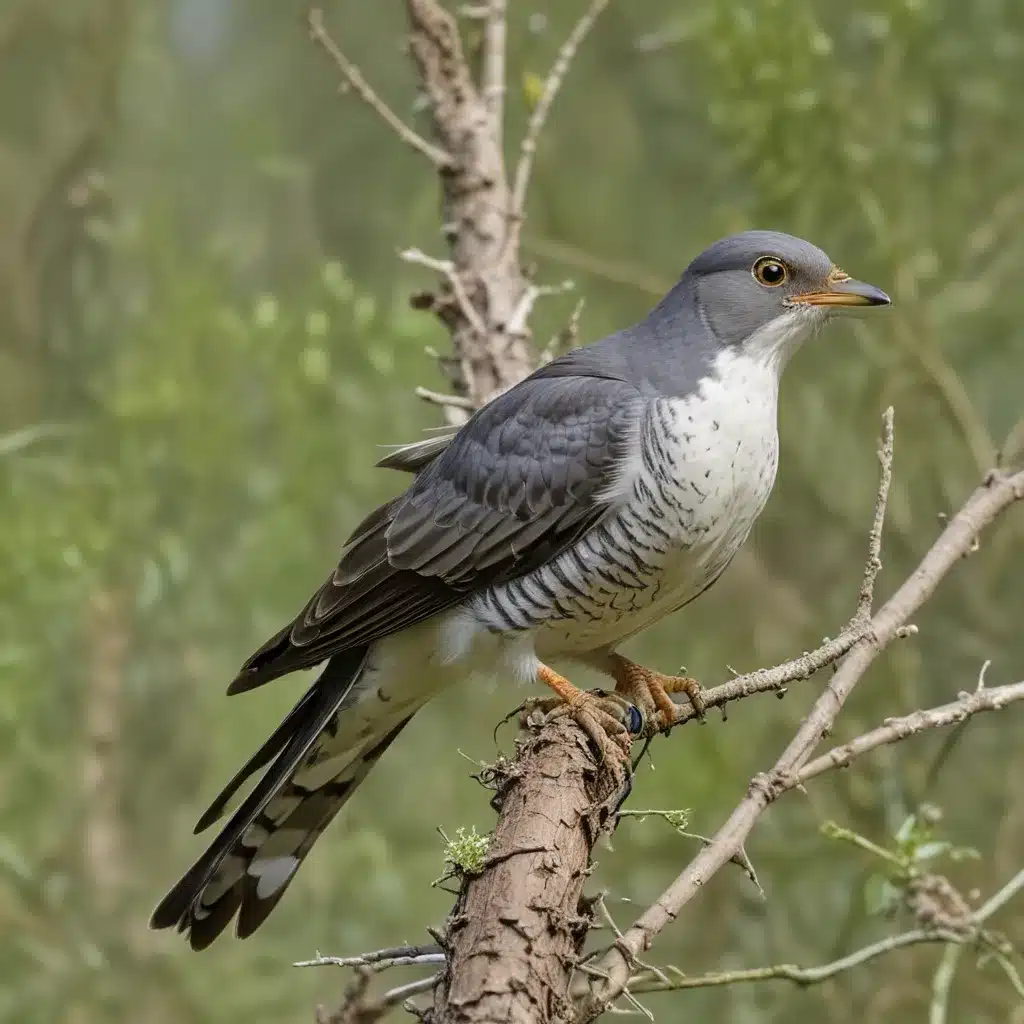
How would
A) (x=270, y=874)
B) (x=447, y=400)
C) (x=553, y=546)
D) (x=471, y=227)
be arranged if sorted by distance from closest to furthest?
(x=553, y=546) → (x=270, y=874) → (x=447, y=400) → (x=471, y=227)

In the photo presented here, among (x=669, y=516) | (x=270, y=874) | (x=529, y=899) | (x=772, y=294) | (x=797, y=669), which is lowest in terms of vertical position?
(x=529, y=899)

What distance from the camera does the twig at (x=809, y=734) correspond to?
1326 millimetres

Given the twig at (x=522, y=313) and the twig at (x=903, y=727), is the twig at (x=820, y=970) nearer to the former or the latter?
the twig at (x=903, y=727)

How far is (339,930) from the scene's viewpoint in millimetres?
3270

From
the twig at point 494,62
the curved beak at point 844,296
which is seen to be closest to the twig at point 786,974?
the curved beak at point 844,296

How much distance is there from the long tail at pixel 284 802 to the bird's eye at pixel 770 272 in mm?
931

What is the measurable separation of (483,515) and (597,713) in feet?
1.44

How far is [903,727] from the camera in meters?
1.58

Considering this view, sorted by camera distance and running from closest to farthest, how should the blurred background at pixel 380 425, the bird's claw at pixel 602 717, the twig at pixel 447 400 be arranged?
the bird's claw at pixel 602 717 < the twig at pixel 447 400 < the blurred background at pixel 380 425

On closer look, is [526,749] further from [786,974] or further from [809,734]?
[786,974]

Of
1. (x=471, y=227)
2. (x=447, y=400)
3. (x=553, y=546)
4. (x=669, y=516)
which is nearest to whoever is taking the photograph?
(x=669, y=516)

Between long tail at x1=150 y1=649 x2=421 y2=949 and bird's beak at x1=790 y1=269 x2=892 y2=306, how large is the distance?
966mm

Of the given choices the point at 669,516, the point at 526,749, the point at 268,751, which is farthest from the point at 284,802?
the point at 669,516

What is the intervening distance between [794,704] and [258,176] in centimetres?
209
